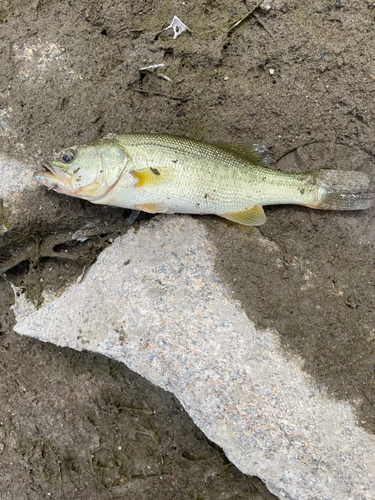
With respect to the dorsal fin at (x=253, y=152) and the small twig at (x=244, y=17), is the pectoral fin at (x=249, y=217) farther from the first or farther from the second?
the small twig at (x=244, y=17)

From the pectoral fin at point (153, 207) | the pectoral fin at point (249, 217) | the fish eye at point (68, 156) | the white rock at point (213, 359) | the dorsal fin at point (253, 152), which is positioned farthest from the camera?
the dorsal fin at point (253, 152)

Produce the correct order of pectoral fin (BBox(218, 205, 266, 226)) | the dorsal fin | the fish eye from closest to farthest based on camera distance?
the fish eye, pectoral fin (BBox(218, 205, 266, 226)), the dorsal fin

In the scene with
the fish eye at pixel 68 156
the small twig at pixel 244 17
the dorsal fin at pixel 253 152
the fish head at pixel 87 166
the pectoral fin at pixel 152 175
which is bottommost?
the dorsal fin at pixel 253 152

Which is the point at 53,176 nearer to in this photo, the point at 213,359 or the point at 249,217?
the point at 249,217

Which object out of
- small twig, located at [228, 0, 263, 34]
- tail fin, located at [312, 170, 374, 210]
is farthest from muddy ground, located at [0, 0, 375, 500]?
tail fin, located at [312, 170, 374, 210]

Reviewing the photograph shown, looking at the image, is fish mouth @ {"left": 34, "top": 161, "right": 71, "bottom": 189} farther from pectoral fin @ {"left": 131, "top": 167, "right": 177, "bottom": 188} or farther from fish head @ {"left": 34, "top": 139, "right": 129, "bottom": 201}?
pectoral fin @ {"left": 131, "top": 167, "right": 177, "bottom": 188}

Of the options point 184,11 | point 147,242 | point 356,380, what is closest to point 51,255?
point 147,242

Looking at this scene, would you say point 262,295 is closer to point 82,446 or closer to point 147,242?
point 147,242

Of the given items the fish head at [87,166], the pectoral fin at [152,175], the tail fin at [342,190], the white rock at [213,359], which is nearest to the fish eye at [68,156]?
the fish head at [87,166]
